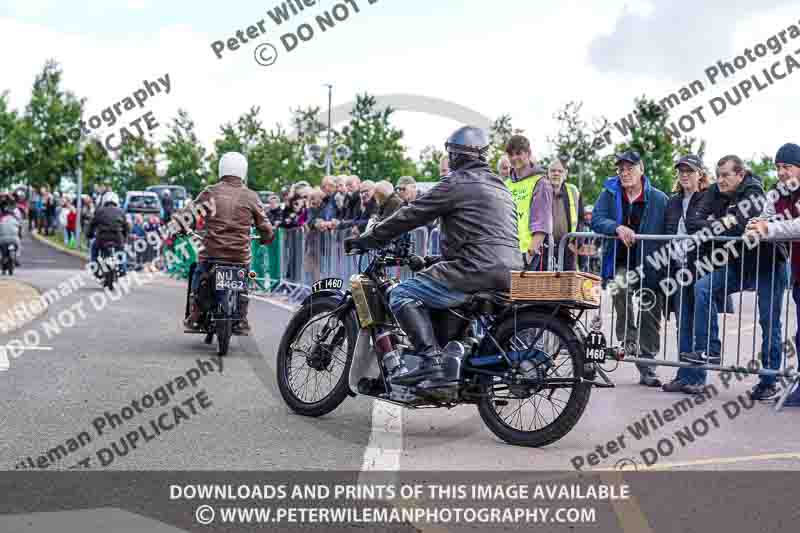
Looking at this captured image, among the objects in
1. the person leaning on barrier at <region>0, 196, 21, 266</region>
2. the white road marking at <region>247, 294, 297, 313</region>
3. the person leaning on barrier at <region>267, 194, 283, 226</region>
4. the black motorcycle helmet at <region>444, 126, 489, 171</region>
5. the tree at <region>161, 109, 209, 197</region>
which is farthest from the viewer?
the tree at <region>161, 109, 209, 197</region>

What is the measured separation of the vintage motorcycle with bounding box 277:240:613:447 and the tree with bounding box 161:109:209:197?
63932 millimetres

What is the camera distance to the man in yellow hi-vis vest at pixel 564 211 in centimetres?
1122

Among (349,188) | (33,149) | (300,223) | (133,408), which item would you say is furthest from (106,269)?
(33,149)

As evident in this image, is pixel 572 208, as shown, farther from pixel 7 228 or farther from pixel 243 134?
pixel 243 134

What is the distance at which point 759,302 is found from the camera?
9.30 meters

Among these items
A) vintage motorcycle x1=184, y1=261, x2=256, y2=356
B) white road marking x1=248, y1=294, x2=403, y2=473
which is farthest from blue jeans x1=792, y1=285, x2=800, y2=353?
vintage motorcycle x1=184, y1=261, x2=256, y2=356

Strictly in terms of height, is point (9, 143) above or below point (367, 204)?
above

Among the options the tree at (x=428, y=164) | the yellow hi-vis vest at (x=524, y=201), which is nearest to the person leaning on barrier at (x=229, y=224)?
the yellow hi-vis vest at (x=524, y=201)

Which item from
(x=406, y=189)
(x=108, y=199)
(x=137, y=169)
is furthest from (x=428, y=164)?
(x=406, y=189)

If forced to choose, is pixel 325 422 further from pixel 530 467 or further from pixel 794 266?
pixel 794 266

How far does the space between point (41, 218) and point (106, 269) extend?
36938 millimetres

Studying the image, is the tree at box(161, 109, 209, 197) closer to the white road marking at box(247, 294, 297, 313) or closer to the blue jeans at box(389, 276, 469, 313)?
the white road marking at box(247, 294, 297, 313)

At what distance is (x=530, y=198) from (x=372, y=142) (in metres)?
47.8

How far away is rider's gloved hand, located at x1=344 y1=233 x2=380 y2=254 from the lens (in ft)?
23.9
